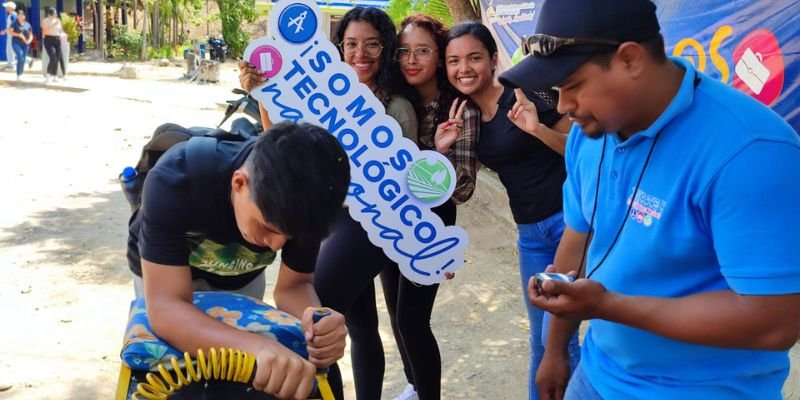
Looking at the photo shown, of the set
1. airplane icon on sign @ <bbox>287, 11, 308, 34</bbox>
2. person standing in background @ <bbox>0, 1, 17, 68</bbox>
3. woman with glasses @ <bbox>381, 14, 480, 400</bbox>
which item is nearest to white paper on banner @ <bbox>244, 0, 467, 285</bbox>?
airplane icon on sign @ <bbox>287, 11, 308, 34</bbox>

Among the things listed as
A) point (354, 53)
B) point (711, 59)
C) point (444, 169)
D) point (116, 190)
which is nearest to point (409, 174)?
point (444, 169)

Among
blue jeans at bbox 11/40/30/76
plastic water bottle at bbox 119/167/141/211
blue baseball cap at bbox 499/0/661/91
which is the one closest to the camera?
blue baseball cap at bbox 499/0/661/91

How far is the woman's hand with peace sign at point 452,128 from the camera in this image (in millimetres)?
2799

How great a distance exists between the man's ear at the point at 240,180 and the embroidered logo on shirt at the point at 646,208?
0.83 metres

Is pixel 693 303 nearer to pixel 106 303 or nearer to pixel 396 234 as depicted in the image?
→ pixel 396 234

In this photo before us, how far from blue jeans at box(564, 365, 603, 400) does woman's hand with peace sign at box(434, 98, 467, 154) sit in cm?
119

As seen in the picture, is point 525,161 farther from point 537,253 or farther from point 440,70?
point 440,70

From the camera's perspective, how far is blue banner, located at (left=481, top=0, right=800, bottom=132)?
3.63m

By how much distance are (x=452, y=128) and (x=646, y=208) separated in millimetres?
1389

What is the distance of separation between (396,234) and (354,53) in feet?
2.44

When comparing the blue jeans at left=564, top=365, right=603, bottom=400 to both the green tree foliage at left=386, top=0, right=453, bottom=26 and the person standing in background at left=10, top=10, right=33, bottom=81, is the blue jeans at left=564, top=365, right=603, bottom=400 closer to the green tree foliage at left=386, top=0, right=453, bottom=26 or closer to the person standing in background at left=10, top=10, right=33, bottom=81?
the green tree foliage at left=386, top=0, right=453, bottom=26

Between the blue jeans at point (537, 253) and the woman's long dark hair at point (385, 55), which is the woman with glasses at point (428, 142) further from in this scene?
the blue jeans at point (537, 253)

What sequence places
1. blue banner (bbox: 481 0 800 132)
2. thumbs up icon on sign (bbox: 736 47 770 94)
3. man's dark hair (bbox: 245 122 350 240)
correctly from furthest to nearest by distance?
1. thumbs up icon on sign (bbox: 736 47 770 94)
2. blue banner (bbox: 481 0 800 132)
3. man's dark hair (bbox: 245 122 350 240)

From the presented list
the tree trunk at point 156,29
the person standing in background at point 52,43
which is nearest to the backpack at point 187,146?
the person standing in background at point 52,43
